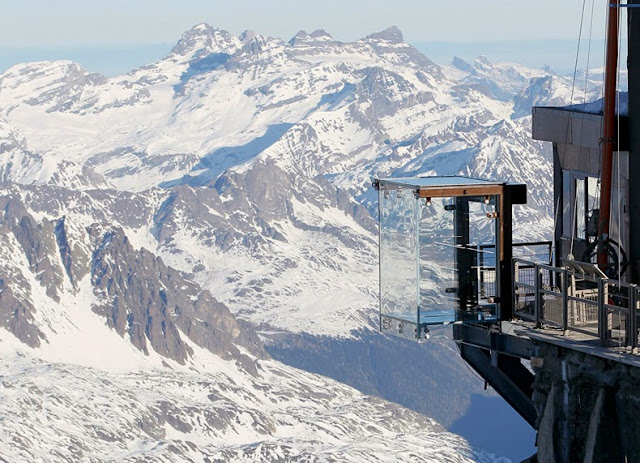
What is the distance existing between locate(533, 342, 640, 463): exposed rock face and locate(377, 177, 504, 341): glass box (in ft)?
11.4

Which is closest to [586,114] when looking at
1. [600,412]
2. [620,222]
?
[620,222]

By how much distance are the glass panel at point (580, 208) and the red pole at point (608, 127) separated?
8.42ft

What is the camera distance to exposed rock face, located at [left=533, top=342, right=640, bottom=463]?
25.1 m

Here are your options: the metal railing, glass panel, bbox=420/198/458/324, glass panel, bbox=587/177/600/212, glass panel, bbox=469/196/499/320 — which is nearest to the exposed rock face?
the metal railing

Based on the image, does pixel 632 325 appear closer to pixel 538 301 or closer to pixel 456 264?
pixel 538 301

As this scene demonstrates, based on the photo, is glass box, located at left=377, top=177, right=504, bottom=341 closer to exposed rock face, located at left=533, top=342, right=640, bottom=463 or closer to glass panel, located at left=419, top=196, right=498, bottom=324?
glass panel, located at left=419, top=196, right=498, bottom=324

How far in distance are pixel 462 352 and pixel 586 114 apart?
556 cm

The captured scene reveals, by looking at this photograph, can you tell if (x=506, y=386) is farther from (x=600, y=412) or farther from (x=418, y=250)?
(x=600, y=412)

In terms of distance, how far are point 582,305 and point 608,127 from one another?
313 cm

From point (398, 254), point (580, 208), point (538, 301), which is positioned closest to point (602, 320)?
point (538, 301)

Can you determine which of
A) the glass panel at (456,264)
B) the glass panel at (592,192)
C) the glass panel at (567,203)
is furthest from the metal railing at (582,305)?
the glass panel at (567,203)

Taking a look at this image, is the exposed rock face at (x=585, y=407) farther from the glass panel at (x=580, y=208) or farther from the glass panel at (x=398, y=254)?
the glass panel at (x=580, y=208)

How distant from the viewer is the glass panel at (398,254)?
31031 mm

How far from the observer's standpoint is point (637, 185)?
2777 centimetres
